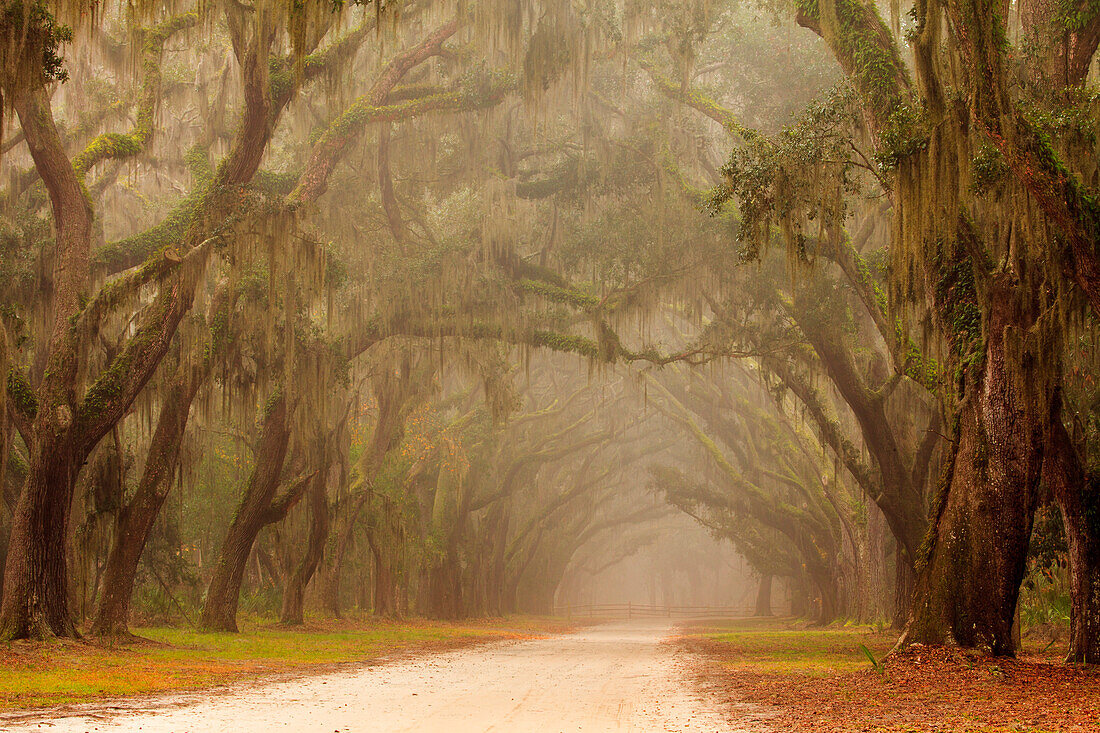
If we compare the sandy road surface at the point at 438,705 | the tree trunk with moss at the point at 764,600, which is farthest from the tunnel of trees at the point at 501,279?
the tree trunk with moss at the point at 764,600

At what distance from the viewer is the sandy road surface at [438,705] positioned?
548 centimetres

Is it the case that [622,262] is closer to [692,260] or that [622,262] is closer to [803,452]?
[692,260]

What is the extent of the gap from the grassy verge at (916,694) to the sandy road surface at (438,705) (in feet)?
1.73

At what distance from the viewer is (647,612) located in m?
61.5

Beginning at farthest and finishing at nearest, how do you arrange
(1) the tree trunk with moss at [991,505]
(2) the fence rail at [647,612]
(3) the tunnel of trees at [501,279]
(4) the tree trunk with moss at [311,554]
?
(2) the fence rail at [647,612], (4) the tree trunk with moss at [311,554], (3) the tunnel of trees at [501,279], (1) the tree trunk with moss at [991,505]

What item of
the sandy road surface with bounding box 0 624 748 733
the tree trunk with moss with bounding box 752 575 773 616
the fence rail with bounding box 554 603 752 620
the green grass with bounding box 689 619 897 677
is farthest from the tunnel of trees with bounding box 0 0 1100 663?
the fence rail with bounding box 554 603 752 620

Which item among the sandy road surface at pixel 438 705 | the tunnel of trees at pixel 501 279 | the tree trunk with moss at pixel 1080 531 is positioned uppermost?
the tunnel of trees at pixel 501 279

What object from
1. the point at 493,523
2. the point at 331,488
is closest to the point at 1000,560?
the point at 331,488

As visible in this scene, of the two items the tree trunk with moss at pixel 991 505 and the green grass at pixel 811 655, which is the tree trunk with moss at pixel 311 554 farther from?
the tree trunk with moss at pixel 991 505

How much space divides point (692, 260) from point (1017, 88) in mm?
8920

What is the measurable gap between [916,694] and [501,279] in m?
13.5

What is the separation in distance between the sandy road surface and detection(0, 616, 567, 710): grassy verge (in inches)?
29.8

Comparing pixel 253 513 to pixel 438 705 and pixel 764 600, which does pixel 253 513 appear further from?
pixel 764 600

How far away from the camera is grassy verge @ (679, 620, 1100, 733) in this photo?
563cm
